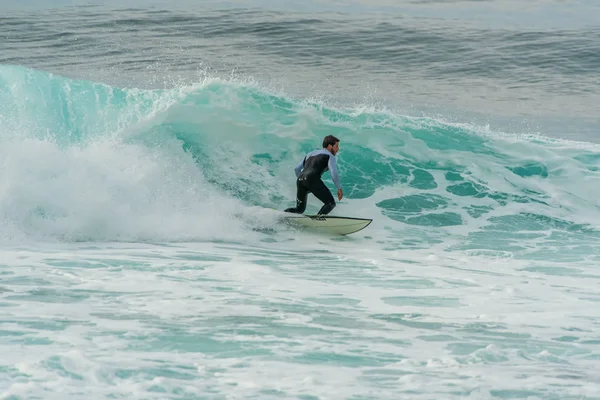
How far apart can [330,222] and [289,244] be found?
682mm

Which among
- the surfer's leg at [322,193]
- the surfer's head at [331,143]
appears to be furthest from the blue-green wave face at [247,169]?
the surfer's head at [331,143]

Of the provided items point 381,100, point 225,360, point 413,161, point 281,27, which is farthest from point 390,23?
A: point 225,360

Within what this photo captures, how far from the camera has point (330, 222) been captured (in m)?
10.4

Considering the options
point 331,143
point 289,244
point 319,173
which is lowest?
point 289,244

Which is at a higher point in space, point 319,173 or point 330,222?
point 319,173

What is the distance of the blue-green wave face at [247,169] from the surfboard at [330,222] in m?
0.43

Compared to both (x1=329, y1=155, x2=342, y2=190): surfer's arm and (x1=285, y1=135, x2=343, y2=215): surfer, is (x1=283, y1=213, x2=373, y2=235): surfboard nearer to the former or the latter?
(x1=285, y1=135, x2=343, y2=215): surfer

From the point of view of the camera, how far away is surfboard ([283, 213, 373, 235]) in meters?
10.4

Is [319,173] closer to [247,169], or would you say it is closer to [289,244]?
[289,244]

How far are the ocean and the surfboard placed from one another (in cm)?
14

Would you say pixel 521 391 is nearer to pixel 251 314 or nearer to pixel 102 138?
pixel 251 314

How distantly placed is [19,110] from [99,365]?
10.5m

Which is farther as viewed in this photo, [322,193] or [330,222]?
[322,193]

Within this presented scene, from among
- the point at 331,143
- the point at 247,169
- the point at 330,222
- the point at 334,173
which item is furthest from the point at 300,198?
the point at 247,169
